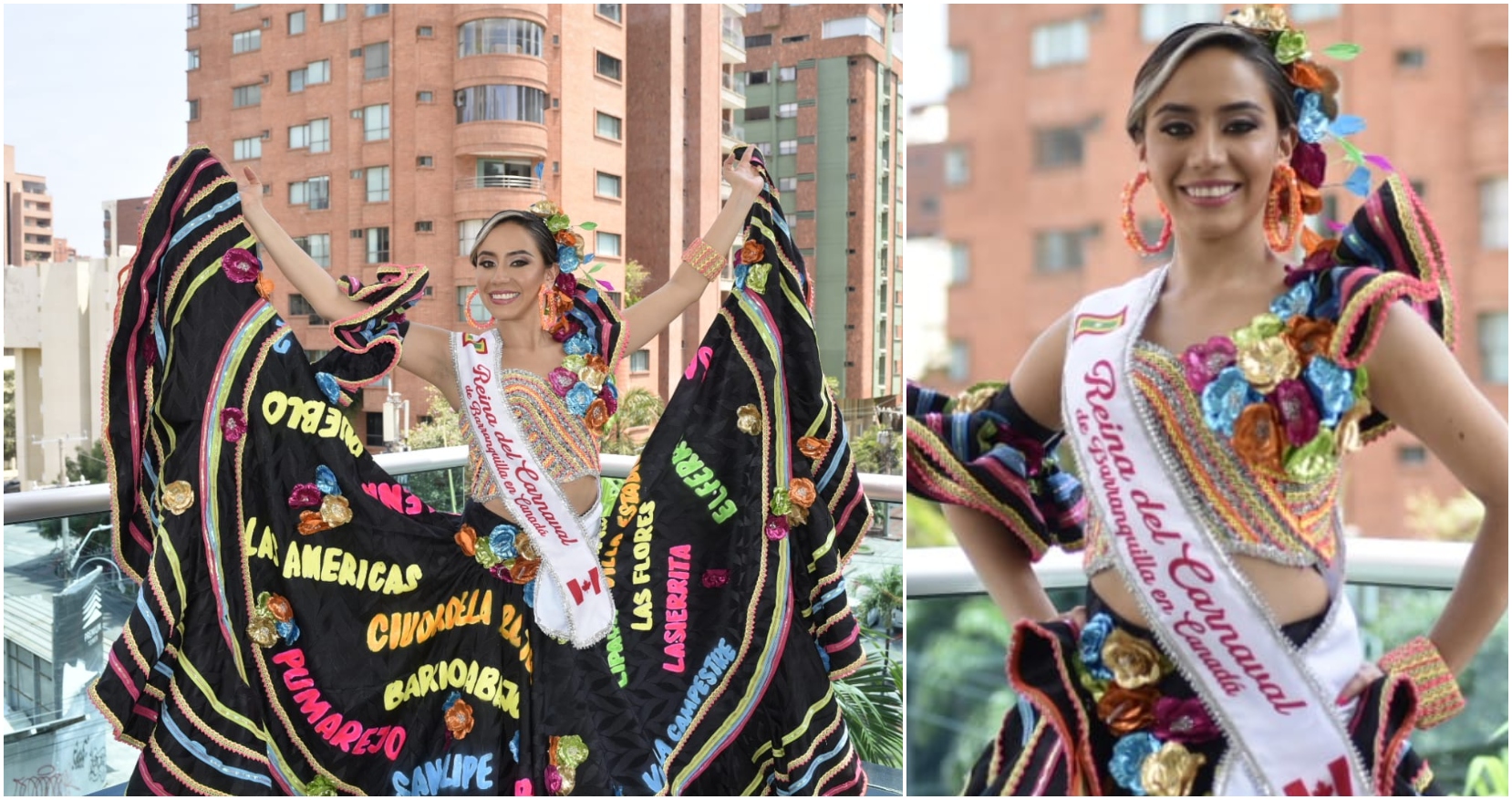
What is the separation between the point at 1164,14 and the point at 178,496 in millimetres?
1670

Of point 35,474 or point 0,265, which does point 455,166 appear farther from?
point 35,474

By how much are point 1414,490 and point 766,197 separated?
9.49ft

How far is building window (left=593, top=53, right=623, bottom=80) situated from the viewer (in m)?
3.50

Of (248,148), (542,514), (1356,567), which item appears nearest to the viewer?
(1356,567)

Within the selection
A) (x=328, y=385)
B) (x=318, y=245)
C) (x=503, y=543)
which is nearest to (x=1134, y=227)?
(x=503, y=543)

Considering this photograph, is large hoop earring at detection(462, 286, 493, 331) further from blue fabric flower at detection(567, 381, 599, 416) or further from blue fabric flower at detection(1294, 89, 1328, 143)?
blue fabric flower at detection(1294, 89, 1328, 143)

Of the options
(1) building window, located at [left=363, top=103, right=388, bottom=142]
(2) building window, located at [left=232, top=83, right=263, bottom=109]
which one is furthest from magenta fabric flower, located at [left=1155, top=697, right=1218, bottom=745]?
(2) building window, located at [left=232, top=83, right=263, bottom=109]

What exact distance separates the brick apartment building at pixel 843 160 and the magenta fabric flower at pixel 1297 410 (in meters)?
1.62

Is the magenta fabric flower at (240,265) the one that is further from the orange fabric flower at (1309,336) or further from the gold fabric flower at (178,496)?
the orange fabric flower at (1309,336)

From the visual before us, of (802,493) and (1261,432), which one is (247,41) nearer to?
(802,493)

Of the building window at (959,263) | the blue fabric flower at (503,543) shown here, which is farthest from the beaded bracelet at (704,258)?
the blue fabric flower at (503,543)

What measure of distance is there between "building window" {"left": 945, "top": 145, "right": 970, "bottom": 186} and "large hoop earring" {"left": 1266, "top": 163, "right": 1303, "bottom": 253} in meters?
0.61

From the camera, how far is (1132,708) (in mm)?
1270

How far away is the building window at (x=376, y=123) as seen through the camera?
3.76 metres
